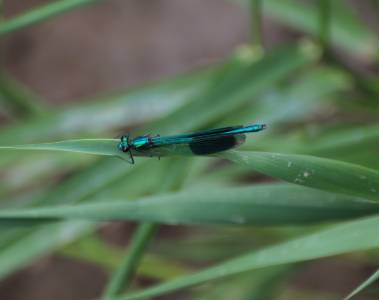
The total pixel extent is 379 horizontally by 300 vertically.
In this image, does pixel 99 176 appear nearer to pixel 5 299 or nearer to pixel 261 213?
pixel 261 213

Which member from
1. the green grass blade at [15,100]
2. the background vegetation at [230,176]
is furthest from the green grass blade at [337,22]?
the green grass blade at [15,100]

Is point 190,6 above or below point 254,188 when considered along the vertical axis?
above

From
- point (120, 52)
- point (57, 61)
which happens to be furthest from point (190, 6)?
point (57, 61)

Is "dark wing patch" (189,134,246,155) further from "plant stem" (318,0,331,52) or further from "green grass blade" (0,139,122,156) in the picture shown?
"plant stem" (318,0,331,52)

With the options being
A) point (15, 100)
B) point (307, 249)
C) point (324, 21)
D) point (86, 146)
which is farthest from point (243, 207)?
point (15, 100)

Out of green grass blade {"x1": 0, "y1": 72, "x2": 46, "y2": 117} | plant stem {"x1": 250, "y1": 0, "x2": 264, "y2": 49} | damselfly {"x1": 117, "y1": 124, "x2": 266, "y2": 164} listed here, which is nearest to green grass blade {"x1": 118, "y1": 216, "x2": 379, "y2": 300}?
damselfly {"x1": 117, "y1": 124, "x2": 266, "y2": 164}

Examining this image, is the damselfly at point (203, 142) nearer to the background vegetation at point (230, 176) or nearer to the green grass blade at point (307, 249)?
the background vegetation at point (230, 176)
